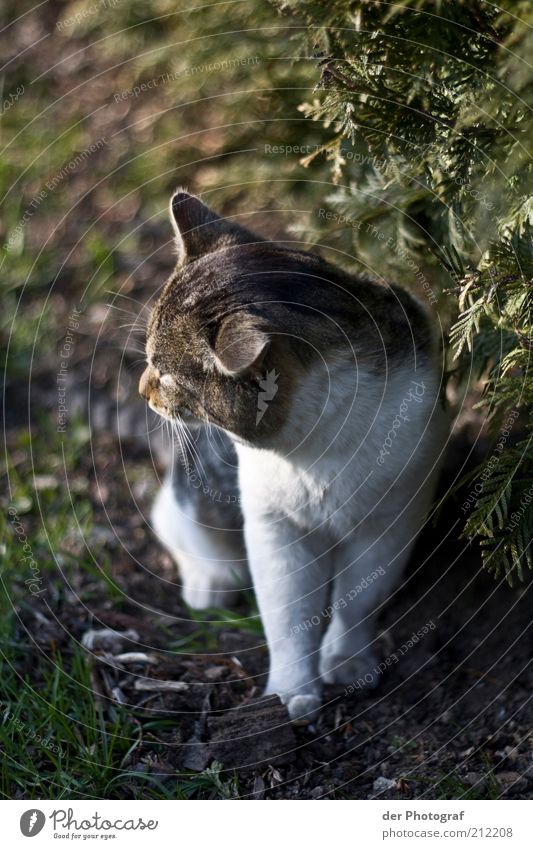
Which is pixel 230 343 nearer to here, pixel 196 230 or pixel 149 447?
pixel 196 230

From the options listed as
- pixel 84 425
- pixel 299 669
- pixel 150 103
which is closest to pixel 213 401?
pixel 299 669

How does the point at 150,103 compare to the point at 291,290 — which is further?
the point at 150,103

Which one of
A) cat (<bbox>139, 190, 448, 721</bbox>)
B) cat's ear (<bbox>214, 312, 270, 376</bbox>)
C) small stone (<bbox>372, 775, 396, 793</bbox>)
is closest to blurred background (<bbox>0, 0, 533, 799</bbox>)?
small stone (<bbox>372, 775, 396, 793</bbox>)

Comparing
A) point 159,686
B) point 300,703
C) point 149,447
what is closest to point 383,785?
point 300,703

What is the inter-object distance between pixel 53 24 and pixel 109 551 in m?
4.87

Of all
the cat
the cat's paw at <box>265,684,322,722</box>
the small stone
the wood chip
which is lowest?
the small stone

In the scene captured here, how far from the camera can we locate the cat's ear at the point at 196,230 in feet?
11.2

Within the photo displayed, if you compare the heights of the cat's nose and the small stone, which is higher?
the cat's nose

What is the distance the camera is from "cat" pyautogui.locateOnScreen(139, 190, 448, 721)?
302 cm

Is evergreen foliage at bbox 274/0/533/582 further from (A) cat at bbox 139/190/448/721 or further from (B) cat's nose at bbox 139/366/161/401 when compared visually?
(B) cat's nose at bbox 139/366/161/401

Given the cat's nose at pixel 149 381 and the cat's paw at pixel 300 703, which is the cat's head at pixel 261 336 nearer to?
the cat's nose at pixel 149 381

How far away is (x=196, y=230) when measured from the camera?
343 centimetres

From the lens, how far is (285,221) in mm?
5746
